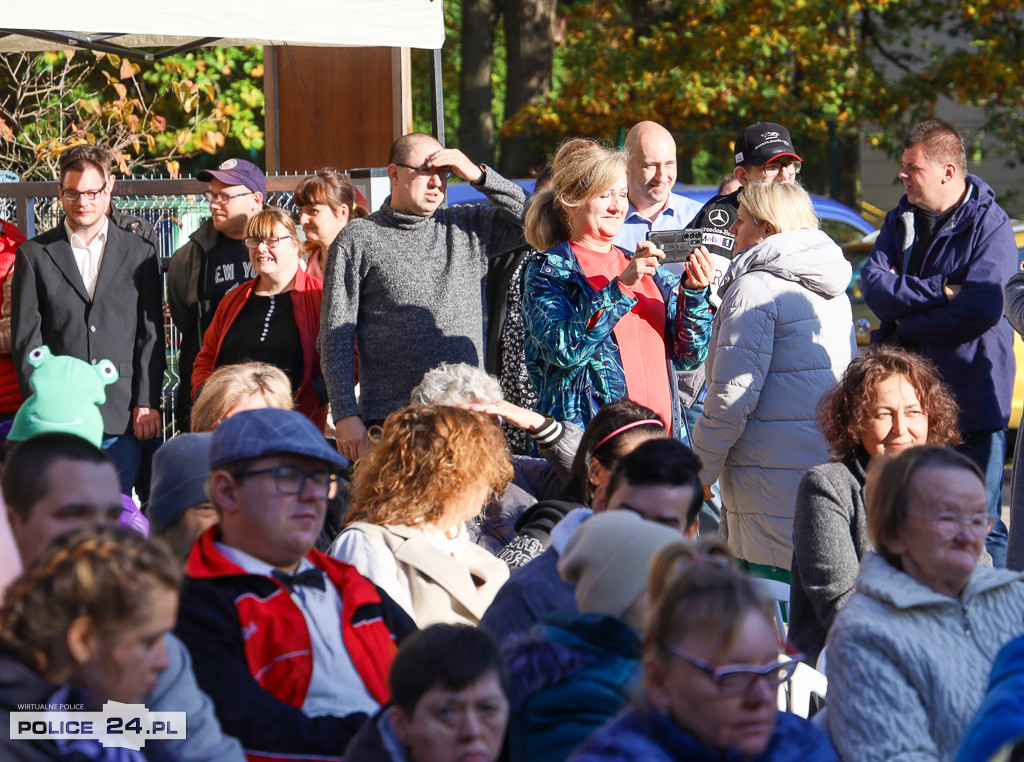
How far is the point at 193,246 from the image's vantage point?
19.8ft

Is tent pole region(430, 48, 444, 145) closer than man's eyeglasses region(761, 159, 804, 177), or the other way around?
man's eyeglasses region(761, 159, 804, 177)

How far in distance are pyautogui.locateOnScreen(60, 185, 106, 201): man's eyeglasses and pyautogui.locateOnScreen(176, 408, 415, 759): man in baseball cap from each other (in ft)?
10.9

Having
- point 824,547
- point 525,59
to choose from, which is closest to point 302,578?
point 824,547

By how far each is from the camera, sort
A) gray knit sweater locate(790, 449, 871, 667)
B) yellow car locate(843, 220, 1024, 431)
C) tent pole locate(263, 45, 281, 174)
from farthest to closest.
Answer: tent pole locate(263, 45, 281, 174) → yellow car locate(843, 220, 1024, 431) → gray knit sweater locate(790, 449, 871, 667)

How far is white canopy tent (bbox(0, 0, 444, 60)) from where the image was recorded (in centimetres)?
549

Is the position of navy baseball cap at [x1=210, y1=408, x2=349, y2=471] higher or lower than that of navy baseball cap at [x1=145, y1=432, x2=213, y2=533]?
higher

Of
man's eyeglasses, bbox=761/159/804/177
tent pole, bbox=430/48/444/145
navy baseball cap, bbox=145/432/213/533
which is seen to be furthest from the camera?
tent pole, bbox=430/48/444/145

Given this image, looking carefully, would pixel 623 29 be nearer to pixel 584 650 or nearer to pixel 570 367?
pixel 570 367

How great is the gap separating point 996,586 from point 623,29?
15.2 m

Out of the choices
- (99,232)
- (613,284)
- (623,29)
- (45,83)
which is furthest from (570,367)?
(623,29)

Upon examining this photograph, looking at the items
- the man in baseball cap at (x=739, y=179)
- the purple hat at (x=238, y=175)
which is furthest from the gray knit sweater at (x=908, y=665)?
the purple hat at (x=238, y=175)

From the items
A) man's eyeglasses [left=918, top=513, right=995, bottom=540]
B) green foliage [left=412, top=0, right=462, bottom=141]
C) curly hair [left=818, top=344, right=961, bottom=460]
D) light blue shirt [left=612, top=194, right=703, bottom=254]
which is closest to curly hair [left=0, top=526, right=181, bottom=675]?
man's eyeglasses [left=918, top=513, right=995, bottom=540]

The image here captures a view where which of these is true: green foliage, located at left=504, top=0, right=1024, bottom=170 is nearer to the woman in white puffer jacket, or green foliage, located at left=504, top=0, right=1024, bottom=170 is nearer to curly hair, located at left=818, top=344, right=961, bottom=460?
the woman in white puffer jacket

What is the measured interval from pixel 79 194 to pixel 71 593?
4114 millimetres
